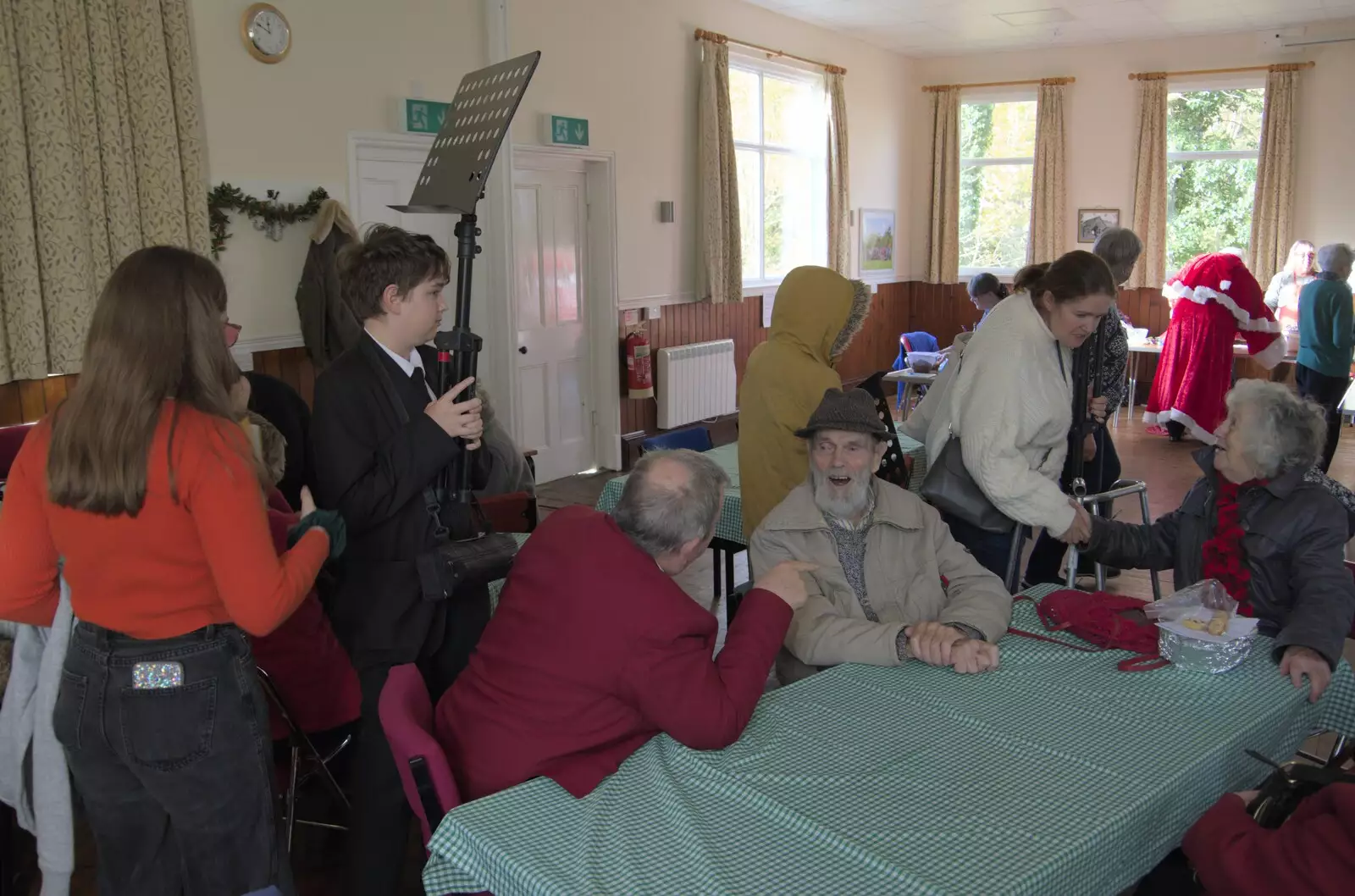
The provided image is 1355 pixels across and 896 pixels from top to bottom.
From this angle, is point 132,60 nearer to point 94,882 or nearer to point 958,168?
point 94,882

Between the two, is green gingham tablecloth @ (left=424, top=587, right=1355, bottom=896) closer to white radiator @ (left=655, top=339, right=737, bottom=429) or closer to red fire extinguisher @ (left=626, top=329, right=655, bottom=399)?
red fire extinguisher @ (left=626, top=329, right=655, bottom=399)

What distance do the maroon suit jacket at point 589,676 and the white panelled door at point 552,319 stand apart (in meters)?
4.89

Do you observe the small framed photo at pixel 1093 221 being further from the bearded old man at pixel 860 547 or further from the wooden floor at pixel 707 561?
the bearded old man at pixel 860 547

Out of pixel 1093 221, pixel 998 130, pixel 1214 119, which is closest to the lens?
pixel 1214 119

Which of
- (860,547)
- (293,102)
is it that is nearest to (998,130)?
(293,102)

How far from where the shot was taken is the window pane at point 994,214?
416 inches

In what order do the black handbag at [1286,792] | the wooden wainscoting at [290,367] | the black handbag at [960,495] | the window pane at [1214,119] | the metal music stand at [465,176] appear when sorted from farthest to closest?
1. the window pane at [1214,119]
2. the wooden wainscoting at [290,367]
3. the black handbag at [960,495]
4. the metal music stand at [465,176]
5. the black handbag at [1286,792]

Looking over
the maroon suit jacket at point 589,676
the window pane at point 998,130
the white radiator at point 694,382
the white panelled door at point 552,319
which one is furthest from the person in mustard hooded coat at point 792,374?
the window pane at point 998,130

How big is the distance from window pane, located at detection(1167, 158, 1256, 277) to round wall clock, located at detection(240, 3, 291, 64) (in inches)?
328

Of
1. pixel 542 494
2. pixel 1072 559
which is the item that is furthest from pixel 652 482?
pixel 542 494

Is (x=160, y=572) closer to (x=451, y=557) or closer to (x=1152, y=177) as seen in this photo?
(x=451, y=557)

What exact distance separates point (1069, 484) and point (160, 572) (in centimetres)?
294

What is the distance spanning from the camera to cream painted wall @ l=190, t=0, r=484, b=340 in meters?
4.70

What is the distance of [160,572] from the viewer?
5.30 ft
